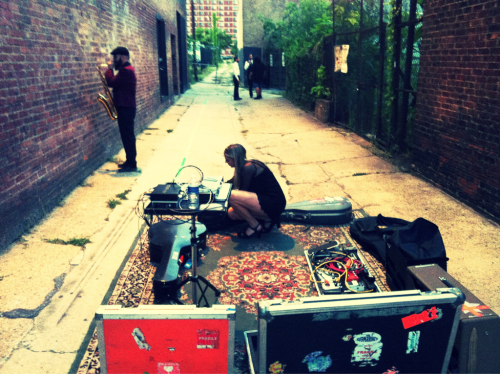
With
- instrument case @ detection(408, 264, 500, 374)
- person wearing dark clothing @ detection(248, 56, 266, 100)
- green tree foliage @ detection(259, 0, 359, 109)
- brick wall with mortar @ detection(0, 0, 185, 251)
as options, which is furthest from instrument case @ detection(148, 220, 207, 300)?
person wearing dark clothing @ detection(248, 56, 266, 100)

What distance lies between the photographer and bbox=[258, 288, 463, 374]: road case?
2363mm

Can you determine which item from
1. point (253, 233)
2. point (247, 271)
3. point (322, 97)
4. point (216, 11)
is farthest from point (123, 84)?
point (216, 11)

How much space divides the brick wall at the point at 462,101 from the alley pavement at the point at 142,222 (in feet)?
1.15

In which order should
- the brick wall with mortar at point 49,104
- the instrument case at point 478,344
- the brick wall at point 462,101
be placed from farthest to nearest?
the brick wall at point 462,101
the brick wall with mortar at point 49,104
the instrument case at point 478,344

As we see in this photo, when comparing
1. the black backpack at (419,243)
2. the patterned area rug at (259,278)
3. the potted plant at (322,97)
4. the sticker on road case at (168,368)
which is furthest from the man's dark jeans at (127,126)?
the potted plant at (322,97)

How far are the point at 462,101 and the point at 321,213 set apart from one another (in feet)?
8.26

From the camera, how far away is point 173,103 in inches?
682

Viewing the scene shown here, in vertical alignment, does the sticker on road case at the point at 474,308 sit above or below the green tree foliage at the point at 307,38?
below

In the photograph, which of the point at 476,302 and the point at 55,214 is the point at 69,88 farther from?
the point at 476,302

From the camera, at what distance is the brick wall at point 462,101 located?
5195 millimetres

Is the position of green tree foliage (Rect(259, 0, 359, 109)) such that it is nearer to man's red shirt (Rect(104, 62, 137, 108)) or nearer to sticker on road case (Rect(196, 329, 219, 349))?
man's red shirt (Rect(104, 62, 137, 108))

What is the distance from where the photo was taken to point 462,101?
19.1ft

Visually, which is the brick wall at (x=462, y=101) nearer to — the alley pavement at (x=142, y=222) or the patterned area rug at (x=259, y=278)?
the alley pavement at (x=142, y=222)

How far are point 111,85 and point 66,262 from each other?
3.73 meters
